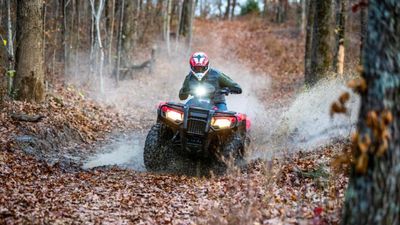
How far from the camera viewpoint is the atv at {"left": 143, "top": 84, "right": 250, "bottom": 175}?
8.83m

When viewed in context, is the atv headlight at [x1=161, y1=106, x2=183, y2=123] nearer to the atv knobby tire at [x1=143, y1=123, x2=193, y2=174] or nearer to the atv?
the atv

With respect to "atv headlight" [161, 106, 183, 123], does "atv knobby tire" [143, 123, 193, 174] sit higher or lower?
lower

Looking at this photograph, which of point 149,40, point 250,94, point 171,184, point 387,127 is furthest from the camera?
point 149,40

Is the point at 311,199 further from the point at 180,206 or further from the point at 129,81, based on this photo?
the point at 129,81

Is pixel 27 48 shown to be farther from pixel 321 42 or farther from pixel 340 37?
pixel 340 37

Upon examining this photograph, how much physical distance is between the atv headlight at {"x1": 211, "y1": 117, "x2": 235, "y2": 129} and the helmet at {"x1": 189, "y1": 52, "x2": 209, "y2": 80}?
165 centimetres

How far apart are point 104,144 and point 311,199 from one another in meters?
7.23

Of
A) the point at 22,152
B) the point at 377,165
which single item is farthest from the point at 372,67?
the point at 22,152

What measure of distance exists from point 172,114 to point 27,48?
5236 mm

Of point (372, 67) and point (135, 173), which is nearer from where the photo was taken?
point (372, 67)

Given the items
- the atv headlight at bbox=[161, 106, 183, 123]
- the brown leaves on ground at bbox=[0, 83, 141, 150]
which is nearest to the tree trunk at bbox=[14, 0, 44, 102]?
the brown leaves on ground at bbox=[0, 83, 141, 150]

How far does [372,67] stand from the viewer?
12.9ft

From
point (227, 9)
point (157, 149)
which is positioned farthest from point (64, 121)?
point (227, 9)

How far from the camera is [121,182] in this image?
8.23m
